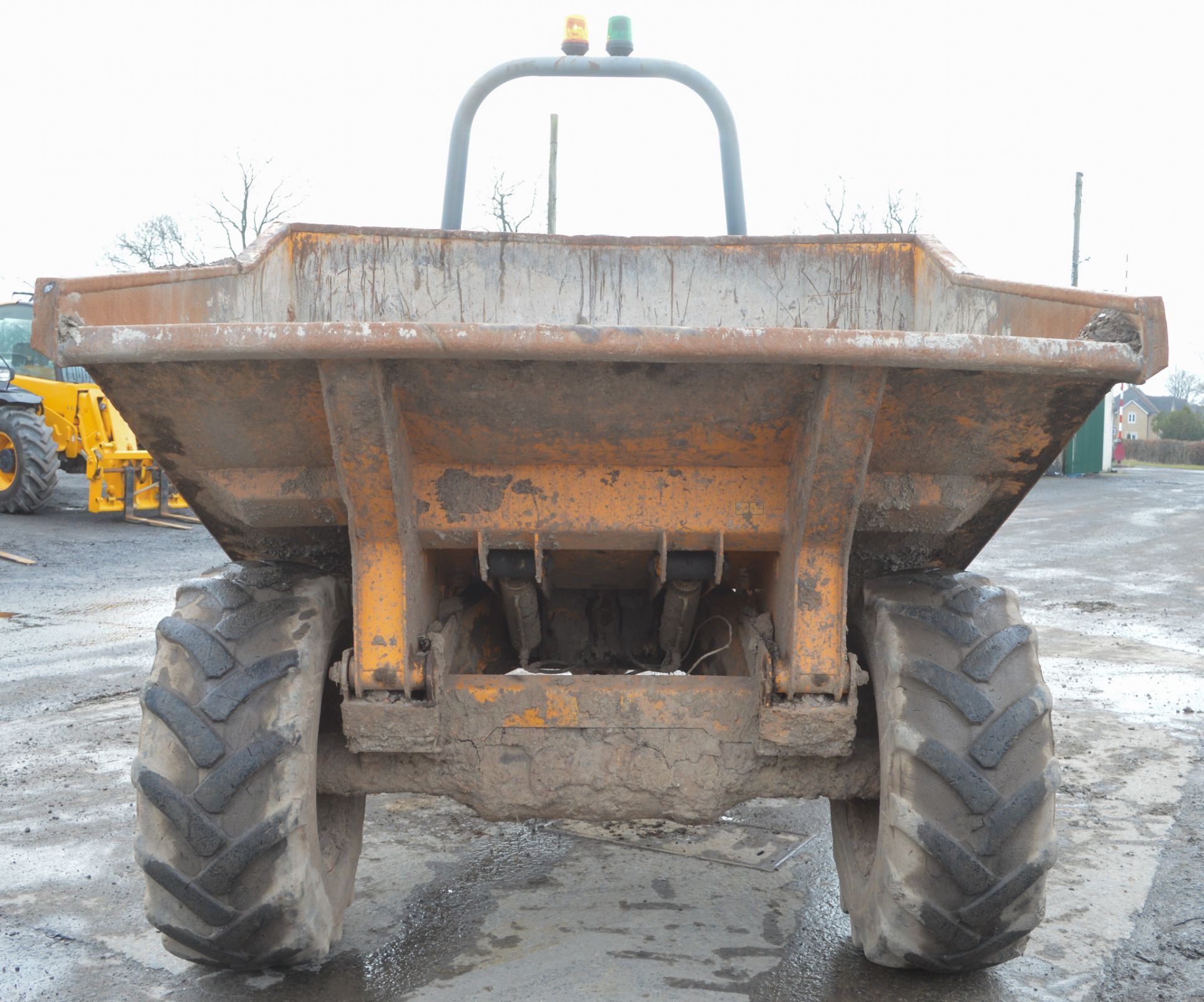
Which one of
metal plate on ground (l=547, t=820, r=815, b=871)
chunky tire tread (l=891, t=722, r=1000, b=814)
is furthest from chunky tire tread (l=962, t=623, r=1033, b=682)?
metal plate on ground (l=547, t=820, r=815, b=871)

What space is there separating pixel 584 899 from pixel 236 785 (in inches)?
51.5

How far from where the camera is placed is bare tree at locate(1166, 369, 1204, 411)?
282 feet

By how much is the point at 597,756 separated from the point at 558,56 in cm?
269

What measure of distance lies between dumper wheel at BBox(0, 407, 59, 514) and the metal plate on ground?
36.6ft

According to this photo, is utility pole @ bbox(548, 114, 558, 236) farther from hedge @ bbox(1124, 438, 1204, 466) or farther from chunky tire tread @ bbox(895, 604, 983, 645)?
hedge @ bbox(1124, 438, 1204, 466)

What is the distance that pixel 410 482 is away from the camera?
98.2 inches

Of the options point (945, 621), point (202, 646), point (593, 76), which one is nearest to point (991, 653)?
point (945, 621)

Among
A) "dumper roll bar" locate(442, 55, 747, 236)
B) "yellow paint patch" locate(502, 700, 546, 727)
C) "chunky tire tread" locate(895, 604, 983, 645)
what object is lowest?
"yellow paint patch" locate(502, 700, 546, 727)

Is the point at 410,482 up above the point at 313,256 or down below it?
below

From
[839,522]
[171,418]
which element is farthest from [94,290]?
[839,522]

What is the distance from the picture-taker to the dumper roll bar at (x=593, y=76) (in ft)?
13.6

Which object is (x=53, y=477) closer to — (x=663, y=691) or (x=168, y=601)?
(x=168, y=601)

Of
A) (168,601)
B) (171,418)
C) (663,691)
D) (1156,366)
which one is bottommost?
(168,601)

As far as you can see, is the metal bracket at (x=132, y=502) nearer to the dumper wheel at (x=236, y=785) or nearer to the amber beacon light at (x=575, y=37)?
the amber beacon light at (x=575, y=37)
